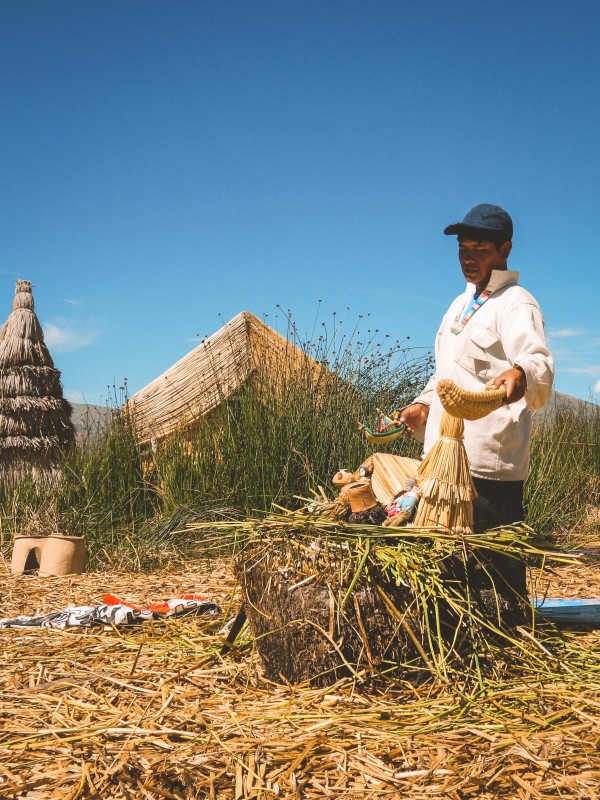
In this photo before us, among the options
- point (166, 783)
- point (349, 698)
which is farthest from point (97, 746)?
point (349, 698)

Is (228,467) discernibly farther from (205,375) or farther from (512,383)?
(512,383)

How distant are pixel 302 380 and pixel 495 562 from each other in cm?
372

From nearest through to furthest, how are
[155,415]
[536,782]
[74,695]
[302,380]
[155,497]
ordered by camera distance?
[536,782], [74,695], [302,380], [155,497], [155,415]

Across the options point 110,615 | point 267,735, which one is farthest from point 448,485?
point 110,615

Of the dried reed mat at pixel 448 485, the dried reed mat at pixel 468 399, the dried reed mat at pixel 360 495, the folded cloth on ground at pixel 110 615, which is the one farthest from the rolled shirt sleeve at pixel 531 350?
the folded cloth on ground at pixel 110 615

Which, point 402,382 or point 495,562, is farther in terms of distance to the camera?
point 402,382

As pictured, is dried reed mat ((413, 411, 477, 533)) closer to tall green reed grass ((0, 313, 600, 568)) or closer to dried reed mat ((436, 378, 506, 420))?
dried reed mat ((436, 378, 506, 420))

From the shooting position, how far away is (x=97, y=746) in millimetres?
2314

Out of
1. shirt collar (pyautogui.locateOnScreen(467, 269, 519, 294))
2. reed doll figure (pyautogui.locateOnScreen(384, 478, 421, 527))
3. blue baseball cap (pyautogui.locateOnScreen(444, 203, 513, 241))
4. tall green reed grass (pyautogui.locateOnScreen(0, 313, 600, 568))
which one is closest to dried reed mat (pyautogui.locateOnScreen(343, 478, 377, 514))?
reed doll figure (pyautogui.locateOnScreen(384, 478, 421, 527))

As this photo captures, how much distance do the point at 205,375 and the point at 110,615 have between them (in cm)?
396

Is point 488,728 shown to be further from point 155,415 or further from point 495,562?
point 155,415

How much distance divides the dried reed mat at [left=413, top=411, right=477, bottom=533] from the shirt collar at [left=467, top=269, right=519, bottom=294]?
65cm

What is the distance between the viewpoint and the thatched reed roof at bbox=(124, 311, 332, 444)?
287 inches

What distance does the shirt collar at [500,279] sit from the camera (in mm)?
3148
